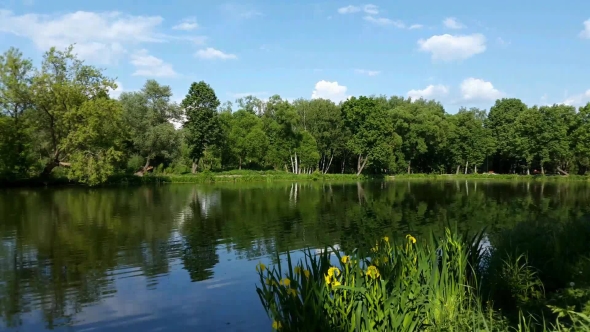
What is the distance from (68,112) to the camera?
44938 mm

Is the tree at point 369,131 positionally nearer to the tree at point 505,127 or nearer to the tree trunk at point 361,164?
the tree trunk at point 361,164

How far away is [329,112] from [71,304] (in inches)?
2596

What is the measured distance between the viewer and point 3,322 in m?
9.07

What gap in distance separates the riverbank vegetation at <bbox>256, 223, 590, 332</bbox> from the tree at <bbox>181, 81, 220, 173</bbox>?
57942 mm

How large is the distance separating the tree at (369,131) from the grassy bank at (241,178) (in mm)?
3732

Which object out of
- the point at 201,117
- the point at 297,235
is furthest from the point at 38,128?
the point at 297,235

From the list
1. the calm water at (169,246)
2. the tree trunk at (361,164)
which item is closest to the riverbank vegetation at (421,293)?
the calm water at (169,246)

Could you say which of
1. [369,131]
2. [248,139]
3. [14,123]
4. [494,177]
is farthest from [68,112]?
[494,177]

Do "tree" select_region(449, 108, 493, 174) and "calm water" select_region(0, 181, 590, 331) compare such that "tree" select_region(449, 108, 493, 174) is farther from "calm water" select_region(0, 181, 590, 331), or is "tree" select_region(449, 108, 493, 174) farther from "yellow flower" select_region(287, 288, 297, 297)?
"yellow flower" select_region(287, 288, 297, 297)

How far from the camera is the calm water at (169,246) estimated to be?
9.55m

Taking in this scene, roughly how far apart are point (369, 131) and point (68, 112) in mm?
41371

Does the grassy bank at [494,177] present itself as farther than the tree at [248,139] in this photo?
No

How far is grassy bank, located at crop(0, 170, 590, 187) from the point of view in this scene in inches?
1938

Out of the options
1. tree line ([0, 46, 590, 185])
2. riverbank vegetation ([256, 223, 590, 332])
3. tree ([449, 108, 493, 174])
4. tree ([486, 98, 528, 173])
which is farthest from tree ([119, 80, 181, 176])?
riverbank vegetation ([256, 223, 590, 332])
